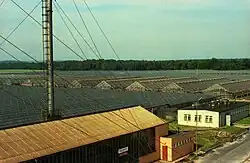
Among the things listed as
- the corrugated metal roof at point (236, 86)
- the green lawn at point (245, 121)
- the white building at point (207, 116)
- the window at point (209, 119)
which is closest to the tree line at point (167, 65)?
the corrugated metal roof at point (236, 86)

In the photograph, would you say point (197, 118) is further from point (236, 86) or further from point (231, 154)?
Answer: point (236, 86)

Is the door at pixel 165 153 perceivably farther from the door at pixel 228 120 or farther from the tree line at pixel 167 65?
the tree line at pixel 167 65

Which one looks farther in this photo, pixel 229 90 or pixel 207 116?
pixel 229 90

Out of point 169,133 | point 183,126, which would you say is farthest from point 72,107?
point 169,133

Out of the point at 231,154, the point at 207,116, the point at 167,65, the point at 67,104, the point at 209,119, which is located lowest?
the point at 231,154

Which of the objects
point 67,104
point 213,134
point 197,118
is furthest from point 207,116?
point 67,104

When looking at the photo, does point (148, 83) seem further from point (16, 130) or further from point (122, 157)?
point (16, 130)

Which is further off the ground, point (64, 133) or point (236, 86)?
point (64, 133)

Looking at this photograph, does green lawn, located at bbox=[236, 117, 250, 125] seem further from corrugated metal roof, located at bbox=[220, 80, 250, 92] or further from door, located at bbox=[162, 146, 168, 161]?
door, located at bbox=[162, 146, 168, 161]
